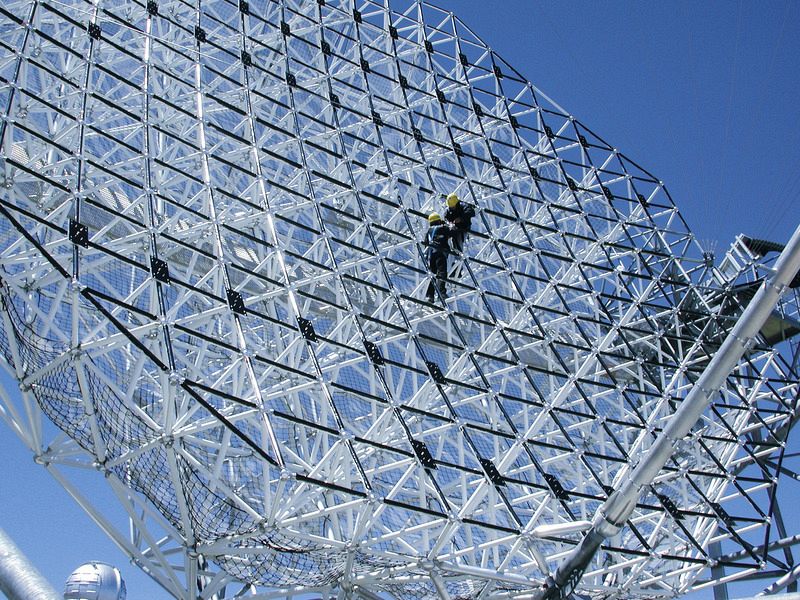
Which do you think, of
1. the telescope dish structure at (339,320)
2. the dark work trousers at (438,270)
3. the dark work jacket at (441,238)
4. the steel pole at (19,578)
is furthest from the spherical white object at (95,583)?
the steel pole at (19,578)

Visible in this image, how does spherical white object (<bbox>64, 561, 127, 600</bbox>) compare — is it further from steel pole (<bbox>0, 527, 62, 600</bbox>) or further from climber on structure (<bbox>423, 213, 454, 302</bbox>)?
steel pole (<bbox>0, 527, 62, 600</bbox>)

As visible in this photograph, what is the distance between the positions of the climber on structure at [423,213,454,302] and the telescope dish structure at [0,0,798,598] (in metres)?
0.52

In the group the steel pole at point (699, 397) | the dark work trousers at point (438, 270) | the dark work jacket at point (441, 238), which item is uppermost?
the dark work jacket at point (441, 238)

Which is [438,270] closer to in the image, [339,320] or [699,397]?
[339,320]

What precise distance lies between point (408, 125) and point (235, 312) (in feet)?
46.8

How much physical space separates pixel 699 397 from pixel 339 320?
10743mm

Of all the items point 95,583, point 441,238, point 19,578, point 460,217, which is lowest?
point 19,578

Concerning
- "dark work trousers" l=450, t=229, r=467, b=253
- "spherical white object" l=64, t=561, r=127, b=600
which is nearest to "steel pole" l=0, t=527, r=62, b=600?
"spherical white object" l=64, t=561, r=127, b=600

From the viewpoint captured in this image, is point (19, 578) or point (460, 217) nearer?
point (19, 578)

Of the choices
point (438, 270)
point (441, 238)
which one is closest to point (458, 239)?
point (441, 238)

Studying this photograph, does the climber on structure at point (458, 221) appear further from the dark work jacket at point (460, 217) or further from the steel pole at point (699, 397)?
the steel pole at point (699, 397)

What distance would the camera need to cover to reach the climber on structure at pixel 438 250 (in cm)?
2670

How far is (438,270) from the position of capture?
88.4 feet

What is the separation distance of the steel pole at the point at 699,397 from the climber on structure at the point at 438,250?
10304mm
